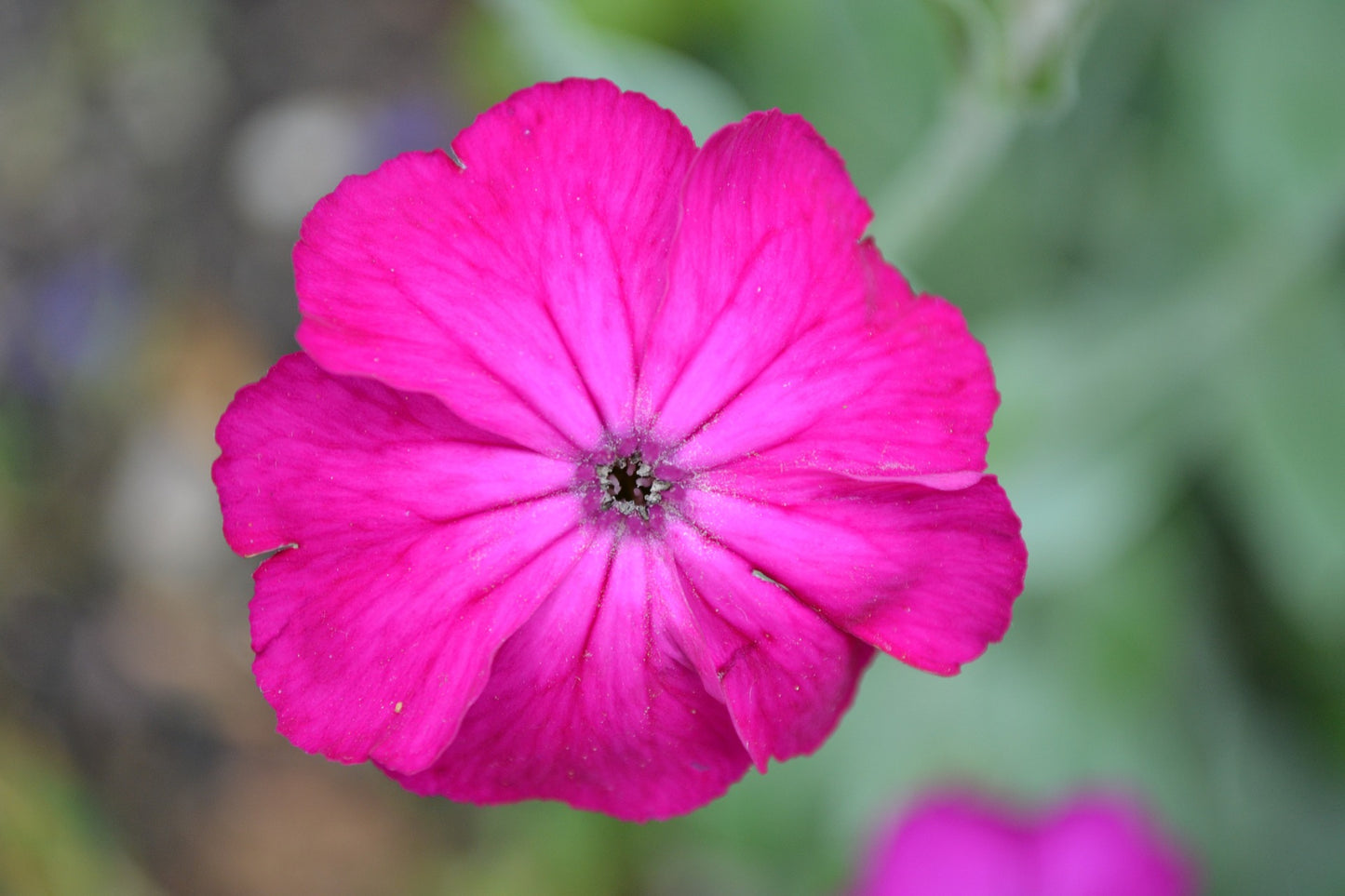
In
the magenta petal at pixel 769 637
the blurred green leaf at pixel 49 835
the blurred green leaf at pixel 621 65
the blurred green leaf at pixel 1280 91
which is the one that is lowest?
the blurred green leaf at pixel 49 835

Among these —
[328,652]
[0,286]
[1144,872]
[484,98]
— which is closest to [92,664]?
[0,286]

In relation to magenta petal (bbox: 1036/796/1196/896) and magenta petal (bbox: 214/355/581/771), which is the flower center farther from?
magenta petal (bbox: 1036/796/1196/896)

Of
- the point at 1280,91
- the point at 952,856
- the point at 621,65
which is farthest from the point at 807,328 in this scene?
the point at 1280,91

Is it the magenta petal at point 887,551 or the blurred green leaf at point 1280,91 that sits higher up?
the blurred green leaf at point 1280,91

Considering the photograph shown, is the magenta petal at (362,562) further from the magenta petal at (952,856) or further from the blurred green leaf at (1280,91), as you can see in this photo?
the blurred green leaf at (1280,91)

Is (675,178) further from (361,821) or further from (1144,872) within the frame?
(361,821)

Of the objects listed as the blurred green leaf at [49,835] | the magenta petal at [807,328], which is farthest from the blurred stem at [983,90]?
the blurred green leaf at [49,835]

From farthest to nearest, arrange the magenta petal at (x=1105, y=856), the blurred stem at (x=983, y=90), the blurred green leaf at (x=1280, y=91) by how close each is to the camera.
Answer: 1. the blurred green leaf at (x=1280, y=91)
2. the magenta petal at (x=1105, y=856)
3. the blurred stem at (x=983, y=90)
